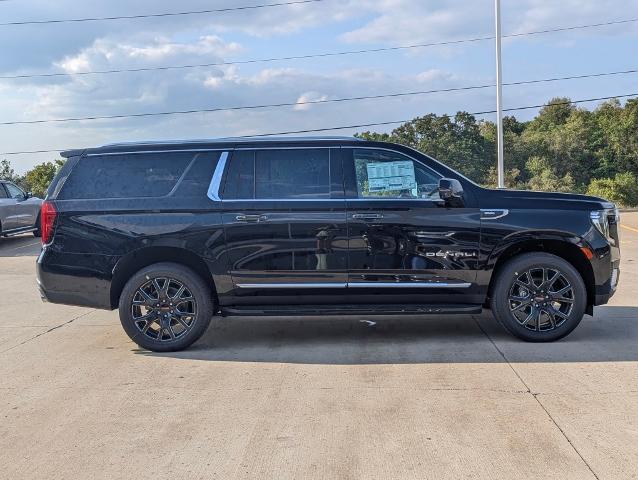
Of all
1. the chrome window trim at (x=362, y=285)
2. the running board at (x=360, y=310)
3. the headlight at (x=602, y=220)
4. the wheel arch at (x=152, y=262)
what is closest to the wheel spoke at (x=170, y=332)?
the wheel arch at (x=152, y=262)

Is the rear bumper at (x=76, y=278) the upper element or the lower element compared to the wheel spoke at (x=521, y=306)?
upper

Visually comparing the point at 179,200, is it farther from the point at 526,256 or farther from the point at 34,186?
the point at 34,186

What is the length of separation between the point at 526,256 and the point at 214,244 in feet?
9.70

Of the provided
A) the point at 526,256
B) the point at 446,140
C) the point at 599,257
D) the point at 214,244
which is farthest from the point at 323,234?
the point at 446,140

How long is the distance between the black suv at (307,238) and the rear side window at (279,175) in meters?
0.01

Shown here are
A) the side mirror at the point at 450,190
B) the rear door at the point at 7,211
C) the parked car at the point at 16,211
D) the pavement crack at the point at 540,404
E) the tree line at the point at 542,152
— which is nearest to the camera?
the pavement crack at the point at 540,404

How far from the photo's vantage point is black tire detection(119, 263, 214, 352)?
627cm

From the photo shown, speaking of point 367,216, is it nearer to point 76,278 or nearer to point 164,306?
point 164,306

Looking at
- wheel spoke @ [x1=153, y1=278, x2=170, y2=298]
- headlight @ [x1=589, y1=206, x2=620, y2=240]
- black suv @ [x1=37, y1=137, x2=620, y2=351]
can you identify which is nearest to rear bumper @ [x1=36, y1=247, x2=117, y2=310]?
black suv @ [x1=37, y1=137, x2=620, y2=351]

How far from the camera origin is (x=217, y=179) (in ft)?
20.7

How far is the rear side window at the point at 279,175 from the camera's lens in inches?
247

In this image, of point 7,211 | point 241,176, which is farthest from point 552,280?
point 7,211

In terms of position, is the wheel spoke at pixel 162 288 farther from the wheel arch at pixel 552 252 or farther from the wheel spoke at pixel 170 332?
the wheel arch at pixel 552 252

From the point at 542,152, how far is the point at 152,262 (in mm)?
51945
